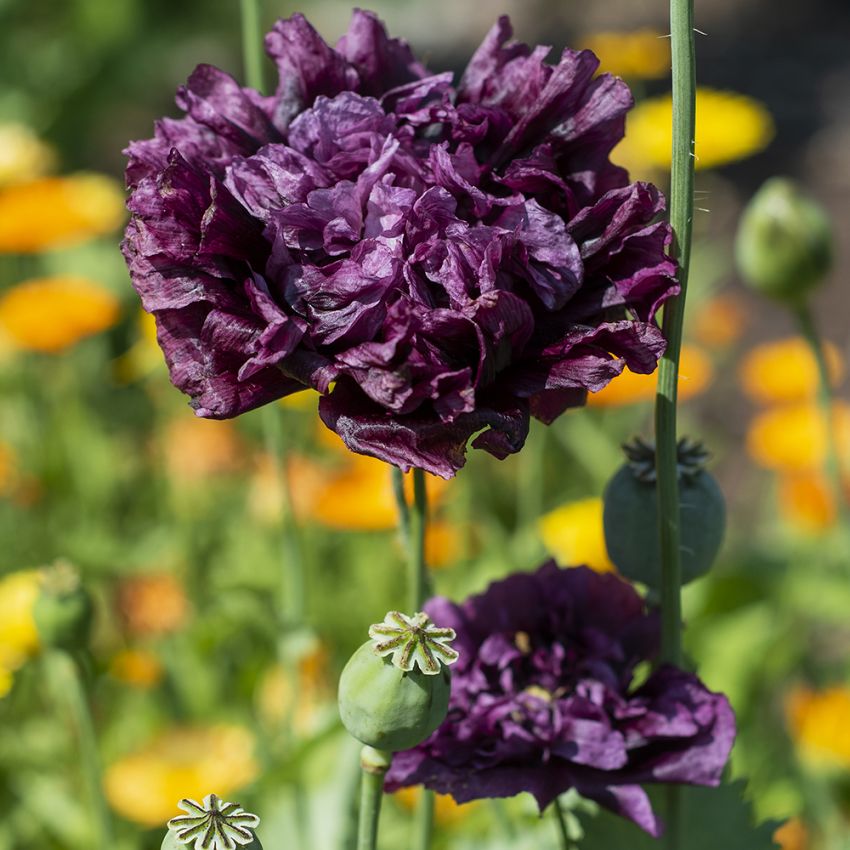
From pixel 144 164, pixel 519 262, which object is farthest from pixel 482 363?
pixel 144 164

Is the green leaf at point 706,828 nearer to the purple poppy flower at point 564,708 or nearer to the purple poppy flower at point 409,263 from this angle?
the purple poppy flower at point 564,708

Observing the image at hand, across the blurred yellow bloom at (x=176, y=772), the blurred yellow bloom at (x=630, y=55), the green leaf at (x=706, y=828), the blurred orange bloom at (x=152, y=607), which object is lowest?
the blurred yellow bloom at (x=176, y=772)

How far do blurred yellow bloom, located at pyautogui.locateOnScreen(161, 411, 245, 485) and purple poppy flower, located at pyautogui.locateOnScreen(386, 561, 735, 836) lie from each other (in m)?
1.01

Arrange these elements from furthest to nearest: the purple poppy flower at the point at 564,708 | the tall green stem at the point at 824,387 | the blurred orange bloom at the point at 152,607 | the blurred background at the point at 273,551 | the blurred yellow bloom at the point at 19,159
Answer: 1. the blurred yellow bloom at the point at 19,159
2. the blurred orange bloom at the point at 152,607
3. the blurred background at the point at 273,551
4. the tall green stem at the point at 824,387
5. the purple poppy flower at the point at 564,708

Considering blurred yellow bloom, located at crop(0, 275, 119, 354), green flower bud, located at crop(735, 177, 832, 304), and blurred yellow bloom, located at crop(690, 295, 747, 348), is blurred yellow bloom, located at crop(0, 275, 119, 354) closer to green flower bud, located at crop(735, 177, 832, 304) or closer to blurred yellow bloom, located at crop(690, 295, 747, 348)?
green flower bud, located at crop(735, 177, 832, 304)

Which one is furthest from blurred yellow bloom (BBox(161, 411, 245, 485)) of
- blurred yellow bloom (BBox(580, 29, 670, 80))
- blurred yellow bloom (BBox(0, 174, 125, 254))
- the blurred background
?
blurred yellow bloom (BBox(580, 29, 670, 80))

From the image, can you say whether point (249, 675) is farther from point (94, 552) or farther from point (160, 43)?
point (160, 43)

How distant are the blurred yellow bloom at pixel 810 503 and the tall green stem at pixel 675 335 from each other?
3.16 feet

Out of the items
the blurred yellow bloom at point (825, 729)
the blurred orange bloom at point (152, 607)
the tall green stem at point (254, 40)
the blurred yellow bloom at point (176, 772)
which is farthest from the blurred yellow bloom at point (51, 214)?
the blurred yellow bloom at point (825, 729)

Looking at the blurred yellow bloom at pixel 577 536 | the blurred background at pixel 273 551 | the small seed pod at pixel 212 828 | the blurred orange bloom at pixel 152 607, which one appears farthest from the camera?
the blurred orange bloom at pixel 152 607

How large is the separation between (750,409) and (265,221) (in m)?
2.34

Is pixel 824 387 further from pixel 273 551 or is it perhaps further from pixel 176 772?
pixel 273 551

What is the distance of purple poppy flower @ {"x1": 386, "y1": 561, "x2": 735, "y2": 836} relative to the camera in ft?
2.03

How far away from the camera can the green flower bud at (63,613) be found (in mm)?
815
